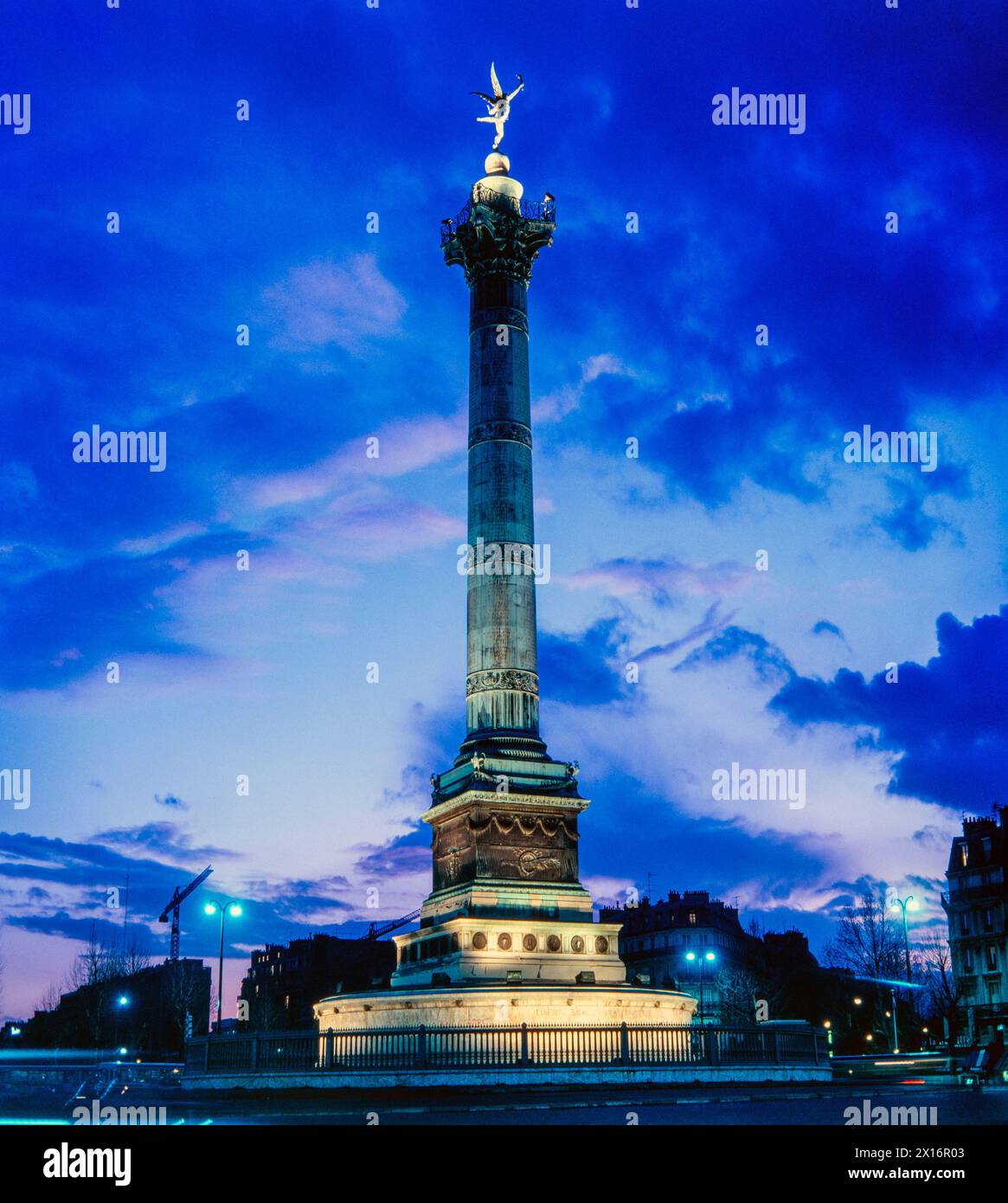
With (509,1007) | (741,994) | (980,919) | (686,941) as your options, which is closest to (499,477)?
(509,1007)

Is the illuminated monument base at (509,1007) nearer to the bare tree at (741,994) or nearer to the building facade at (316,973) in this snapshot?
the bare tree at (741,994)

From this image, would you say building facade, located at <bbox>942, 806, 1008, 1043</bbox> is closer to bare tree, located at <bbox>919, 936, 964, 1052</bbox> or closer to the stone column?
bare tree, located at <bbox>919, 936, 964, 1052</bbox>

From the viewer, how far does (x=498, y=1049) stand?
32875 mm

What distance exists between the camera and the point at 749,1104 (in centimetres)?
2683

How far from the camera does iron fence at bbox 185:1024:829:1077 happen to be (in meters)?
32.8

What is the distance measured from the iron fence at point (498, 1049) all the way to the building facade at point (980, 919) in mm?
58300

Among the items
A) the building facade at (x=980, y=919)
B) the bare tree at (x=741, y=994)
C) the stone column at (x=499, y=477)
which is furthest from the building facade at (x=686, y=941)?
the stone column at (x=499, y=477)

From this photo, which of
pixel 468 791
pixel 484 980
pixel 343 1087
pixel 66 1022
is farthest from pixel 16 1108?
pixel 66 1022

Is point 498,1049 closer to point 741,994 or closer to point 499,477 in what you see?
point 499,477

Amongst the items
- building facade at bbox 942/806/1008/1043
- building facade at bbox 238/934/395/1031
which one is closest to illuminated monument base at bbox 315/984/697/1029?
building facade at bbox 942/806/1008/1043

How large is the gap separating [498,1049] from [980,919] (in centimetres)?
6942

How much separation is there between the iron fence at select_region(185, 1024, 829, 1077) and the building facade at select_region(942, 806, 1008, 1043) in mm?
58300

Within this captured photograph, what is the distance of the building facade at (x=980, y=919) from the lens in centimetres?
8850
